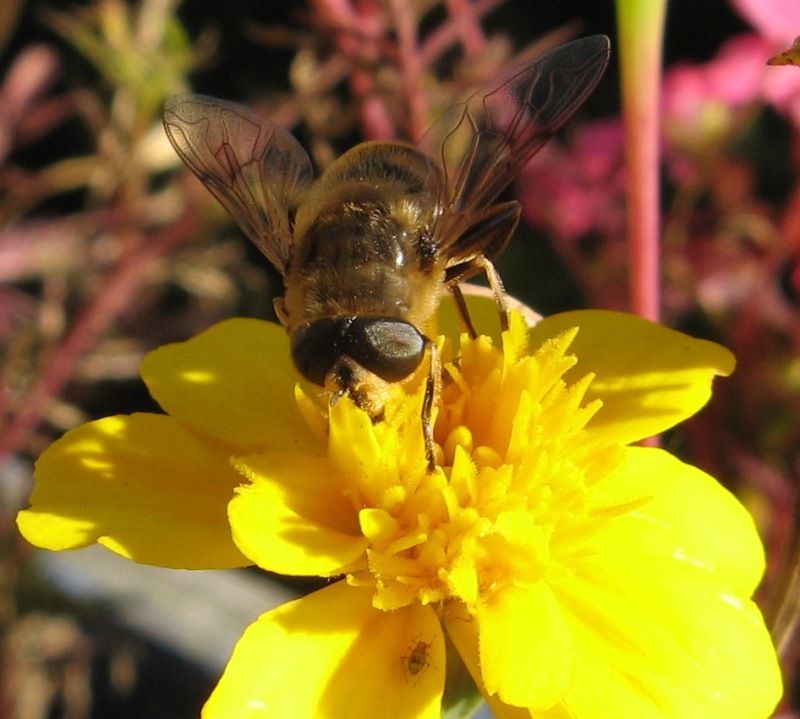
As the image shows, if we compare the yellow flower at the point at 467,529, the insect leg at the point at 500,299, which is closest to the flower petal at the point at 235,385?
the yellow flower at the point at 467,529

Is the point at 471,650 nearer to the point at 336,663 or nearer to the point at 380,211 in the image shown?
the point at 336,663

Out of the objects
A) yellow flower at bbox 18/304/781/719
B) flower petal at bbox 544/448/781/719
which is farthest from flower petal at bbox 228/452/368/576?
flower petal at bbox 544/448/781/719

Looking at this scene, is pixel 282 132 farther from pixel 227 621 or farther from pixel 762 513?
pixel 227 621

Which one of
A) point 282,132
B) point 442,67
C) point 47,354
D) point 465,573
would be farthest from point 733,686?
point 442,67

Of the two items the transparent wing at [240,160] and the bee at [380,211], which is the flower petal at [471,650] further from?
the transparent wing at [240,160]

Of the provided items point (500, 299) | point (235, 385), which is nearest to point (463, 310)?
point (500, 299)

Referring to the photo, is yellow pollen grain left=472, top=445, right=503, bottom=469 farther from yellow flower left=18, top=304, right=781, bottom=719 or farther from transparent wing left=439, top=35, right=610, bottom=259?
transparent wing left=439, top=35, right=610, bottom=259

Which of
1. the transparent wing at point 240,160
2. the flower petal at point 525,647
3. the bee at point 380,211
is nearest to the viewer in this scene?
the flower petal at point 525,647
